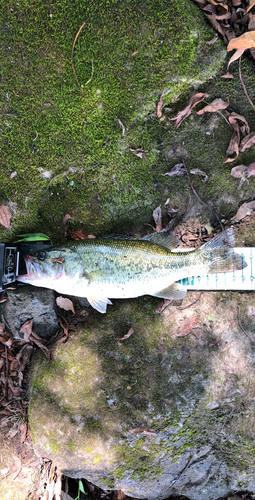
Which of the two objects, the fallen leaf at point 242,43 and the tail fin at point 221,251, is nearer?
the fallen leaf at point 242,43

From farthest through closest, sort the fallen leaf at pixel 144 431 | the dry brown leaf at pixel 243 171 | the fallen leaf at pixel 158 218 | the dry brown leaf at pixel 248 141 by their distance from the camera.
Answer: the fallen leaf at pixel 158 218, the dry brown leaf at pixel 243 171, the dry brown leaf at pixel 248 141, the fallen leaf at pixel 144 431

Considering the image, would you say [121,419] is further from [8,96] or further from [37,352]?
[8,96]

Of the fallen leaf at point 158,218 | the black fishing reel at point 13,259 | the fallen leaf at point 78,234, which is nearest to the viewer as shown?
the black fishing reel at point 13,259

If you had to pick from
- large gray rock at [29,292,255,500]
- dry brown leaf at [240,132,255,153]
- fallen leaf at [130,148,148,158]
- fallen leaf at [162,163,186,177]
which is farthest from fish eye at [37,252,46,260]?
dry brown leaf at [240,132,255,153]

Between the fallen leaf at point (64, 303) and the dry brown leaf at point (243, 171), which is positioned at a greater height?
the dry brown leaf at point (243, 171)

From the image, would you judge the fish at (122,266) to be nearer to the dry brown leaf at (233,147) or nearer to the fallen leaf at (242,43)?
the dry brown leaf at (233,147)

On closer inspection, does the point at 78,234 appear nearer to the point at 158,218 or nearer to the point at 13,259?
the point at 13,259

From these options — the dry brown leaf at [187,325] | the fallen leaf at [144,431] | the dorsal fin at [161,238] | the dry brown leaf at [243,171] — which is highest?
the dry brown leaf at [243,171]

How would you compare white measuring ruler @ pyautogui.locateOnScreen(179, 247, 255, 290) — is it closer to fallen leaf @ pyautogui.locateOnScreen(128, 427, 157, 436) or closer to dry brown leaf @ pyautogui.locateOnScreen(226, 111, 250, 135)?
dry brown leaf @ pyautogui.locateOnScreen(226, 111, 250, 135)

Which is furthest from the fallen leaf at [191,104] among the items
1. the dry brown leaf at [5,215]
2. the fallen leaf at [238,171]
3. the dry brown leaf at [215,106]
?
the dry brown leaf at [5,215]
